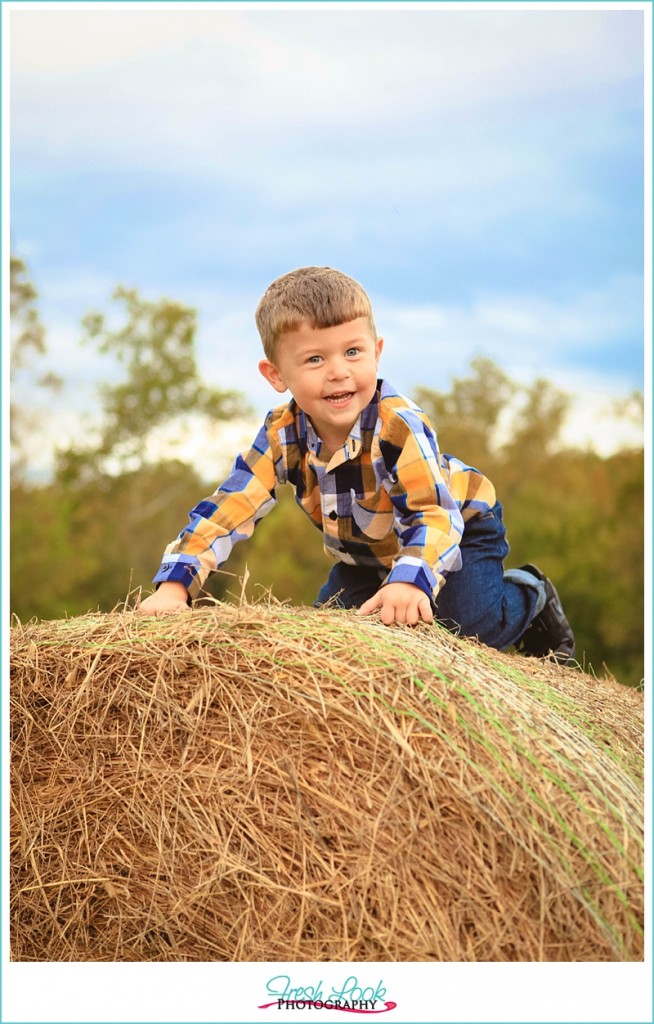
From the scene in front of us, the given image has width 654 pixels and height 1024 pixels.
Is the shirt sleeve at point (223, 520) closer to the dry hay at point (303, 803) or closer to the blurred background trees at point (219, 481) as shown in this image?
the dry hay at point (303, 803)

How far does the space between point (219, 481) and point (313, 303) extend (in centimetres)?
2399

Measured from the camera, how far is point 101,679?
2957 millimetres

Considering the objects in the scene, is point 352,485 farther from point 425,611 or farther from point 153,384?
point 153,384

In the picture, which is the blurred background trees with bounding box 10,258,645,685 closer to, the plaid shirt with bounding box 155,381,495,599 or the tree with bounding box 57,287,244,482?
the tree with bounding box 57,287,244,482

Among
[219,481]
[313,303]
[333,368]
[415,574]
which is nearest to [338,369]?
[333,368]

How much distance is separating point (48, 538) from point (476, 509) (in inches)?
860

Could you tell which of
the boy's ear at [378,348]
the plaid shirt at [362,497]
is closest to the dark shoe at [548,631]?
the plaid shirt at [362,497]

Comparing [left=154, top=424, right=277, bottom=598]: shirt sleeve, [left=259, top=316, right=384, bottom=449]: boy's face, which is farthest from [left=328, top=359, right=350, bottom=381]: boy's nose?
[left=154, top=424, right=277, bottom=598]: shirt sleeve

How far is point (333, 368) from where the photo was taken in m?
3.67

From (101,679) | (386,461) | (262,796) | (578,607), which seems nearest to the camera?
(262,796)

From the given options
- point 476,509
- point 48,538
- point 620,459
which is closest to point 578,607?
point 620,459

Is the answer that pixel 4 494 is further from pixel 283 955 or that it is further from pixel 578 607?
pixel 578 607

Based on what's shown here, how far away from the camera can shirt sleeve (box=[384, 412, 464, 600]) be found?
134 inches

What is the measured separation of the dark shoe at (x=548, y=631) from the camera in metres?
4.70
